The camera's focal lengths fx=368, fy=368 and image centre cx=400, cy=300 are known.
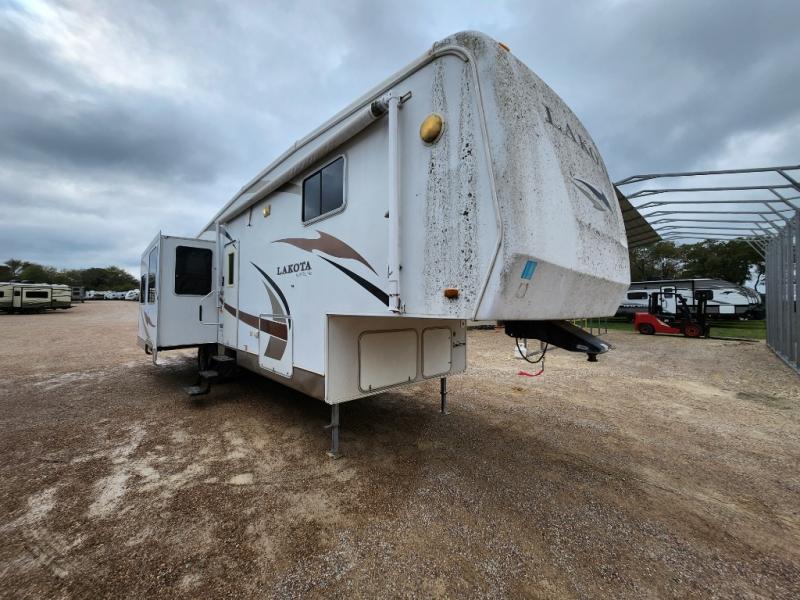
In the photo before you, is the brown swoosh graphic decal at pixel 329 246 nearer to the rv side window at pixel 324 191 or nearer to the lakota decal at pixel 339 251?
the lakota decal at pixel 339 251

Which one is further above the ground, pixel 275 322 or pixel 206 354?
pixel 275 322

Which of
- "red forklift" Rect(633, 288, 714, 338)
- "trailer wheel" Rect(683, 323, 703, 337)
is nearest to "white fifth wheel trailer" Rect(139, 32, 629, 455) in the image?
"trailer wheel" Rect(683, 323, 703, 337)

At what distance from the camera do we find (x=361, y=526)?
246cm

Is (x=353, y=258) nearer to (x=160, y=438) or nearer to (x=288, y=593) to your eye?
(x=288, y=593)

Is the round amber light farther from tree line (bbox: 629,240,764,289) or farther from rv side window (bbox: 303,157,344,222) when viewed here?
tree line (bbox: 629,240,764,289)

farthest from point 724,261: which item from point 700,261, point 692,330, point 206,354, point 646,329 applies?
point 206,354

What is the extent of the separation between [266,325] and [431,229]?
2720mm

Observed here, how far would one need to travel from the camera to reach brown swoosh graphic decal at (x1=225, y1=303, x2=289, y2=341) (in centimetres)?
393

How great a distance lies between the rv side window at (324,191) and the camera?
3171 mm

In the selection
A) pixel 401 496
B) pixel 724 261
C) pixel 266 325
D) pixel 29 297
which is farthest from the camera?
pixel 724 261

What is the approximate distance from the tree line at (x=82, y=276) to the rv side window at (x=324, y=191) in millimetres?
73440

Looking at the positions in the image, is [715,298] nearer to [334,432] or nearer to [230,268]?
[334,432]

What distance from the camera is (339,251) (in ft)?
10.2

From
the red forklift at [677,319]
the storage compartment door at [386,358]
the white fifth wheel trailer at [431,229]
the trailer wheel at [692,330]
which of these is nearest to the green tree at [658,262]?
the red forklift at [677,319]
